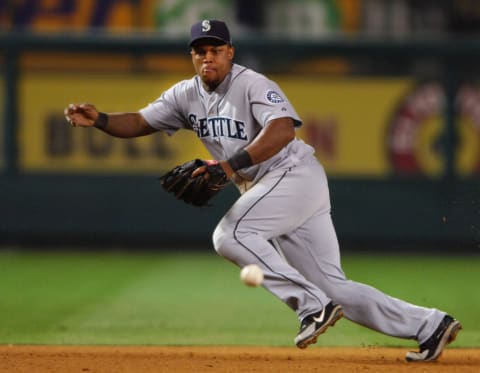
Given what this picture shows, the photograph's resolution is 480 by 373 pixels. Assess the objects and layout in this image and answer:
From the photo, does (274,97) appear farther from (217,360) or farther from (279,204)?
(217,360)

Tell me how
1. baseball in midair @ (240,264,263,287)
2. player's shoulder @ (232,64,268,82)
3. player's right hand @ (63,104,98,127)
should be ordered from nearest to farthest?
1. baseball in midair @ (240,264,263,287)
2. player's shoulder @ (232,64,268,82)
3. player's right hand @ (63,104,98,127)

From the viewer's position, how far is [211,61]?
5.76 meters

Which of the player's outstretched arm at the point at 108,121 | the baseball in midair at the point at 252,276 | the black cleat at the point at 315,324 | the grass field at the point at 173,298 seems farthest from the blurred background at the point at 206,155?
the baseball in midair at the point at 252,276

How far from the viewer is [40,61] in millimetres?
12375

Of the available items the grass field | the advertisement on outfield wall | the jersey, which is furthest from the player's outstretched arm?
the advertisement on outfield wall

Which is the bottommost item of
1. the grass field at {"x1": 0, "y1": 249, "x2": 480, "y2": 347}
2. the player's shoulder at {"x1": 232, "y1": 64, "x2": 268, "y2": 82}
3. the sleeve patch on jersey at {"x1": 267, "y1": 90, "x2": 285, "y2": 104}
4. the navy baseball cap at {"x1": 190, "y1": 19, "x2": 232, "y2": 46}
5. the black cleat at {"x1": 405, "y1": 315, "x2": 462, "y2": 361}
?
the grass field at {"x1": 0, "y1": 249, "x2": 480, "y2": 347}

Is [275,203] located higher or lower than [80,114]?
lower

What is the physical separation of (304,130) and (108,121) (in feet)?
21.0

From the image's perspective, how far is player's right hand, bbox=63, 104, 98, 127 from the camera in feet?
19.8

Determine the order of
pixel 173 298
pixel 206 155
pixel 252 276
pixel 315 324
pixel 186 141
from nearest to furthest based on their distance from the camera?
pixel 252 276, pixel 315 324, pixel 173 298, pixel 206 155, pixel 186 141

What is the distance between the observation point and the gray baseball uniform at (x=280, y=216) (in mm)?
5676

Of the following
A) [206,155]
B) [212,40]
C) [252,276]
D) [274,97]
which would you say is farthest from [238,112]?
[206,155]

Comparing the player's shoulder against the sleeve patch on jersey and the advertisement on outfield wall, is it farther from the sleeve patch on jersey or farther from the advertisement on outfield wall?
the advertisement on outfield wall

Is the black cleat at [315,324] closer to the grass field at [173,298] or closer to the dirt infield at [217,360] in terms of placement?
the dirt infield at [217,360]
